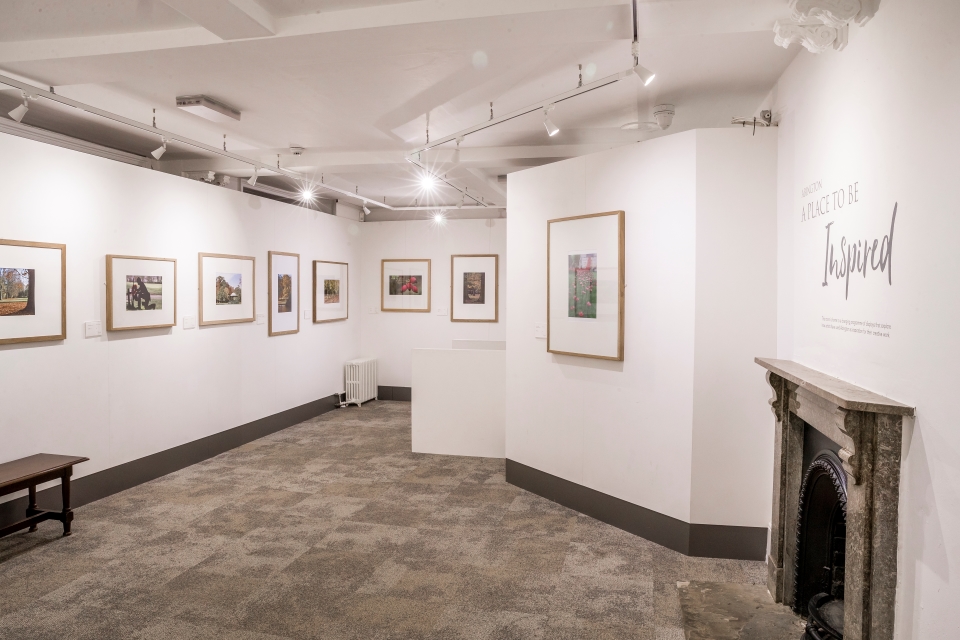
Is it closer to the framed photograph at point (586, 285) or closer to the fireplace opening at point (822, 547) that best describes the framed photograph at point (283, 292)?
the framed photograph at point (586, 285)

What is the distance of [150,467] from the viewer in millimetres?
6176

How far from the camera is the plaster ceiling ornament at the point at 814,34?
2.90 m

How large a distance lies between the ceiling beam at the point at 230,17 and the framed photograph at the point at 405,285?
282 inches

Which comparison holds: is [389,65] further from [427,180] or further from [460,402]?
[460,402]

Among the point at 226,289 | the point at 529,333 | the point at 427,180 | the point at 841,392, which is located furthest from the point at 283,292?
the point at 841,392

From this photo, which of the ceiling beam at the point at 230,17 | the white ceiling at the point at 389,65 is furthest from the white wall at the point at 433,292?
the ceiling beam at the point at 230,17

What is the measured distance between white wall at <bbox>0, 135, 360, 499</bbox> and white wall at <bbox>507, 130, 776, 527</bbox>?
4162mm

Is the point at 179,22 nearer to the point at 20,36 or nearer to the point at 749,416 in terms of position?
the point at 20,36

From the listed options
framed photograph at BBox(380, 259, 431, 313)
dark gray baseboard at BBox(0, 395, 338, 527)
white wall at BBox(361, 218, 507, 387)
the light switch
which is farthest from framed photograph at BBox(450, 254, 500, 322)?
the light switch

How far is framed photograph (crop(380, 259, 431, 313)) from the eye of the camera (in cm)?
1073

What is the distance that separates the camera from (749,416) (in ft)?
14.1

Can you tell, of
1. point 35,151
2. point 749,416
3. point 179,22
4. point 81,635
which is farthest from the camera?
point 35,151

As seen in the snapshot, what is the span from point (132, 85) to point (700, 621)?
5.40m

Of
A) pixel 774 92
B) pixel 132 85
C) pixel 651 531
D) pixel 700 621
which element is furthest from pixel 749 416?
pixel 132 85
